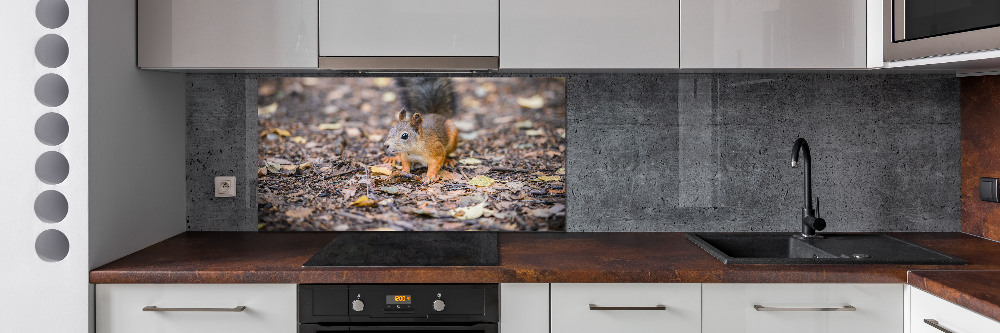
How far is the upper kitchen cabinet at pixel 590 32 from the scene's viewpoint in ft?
6.64

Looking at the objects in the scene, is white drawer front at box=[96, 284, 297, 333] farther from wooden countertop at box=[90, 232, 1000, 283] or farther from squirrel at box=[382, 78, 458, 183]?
squirrel at box=[382, 78, 458, 183]

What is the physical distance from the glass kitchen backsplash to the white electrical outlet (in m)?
0.09

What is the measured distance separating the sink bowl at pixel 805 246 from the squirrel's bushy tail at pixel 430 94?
95 centimetres

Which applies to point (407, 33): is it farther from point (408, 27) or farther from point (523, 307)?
point (523, 307)

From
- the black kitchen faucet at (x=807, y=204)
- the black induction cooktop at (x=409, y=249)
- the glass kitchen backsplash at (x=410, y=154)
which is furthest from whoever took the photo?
the glass kitchen backsplash at (x=410, y=154)

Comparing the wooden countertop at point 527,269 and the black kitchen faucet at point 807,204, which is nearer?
the wooden countertop at point 527,269

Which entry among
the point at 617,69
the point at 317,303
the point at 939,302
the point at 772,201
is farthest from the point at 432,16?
the point at 939,302

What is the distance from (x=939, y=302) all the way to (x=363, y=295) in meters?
1.44

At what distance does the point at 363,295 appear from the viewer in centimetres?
175

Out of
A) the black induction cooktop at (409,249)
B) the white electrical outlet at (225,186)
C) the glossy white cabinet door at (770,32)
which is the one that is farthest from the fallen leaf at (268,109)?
the glossy white cabinet door at (770,32)

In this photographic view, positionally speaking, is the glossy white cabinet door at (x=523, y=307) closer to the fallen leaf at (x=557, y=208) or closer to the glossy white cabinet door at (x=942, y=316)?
the fallen leaf at (x=557, y=208)

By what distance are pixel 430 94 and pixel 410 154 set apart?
230mm

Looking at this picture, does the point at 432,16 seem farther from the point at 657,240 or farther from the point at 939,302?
the point at 939,302

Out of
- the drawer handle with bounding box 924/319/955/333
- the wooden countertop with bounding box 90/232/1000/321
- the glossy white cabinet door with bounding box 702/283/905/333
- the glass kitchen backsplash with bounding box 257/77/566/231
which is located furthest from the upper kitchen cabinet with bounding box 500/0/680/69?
the drawer handle with bounding box 924/319/955/333
